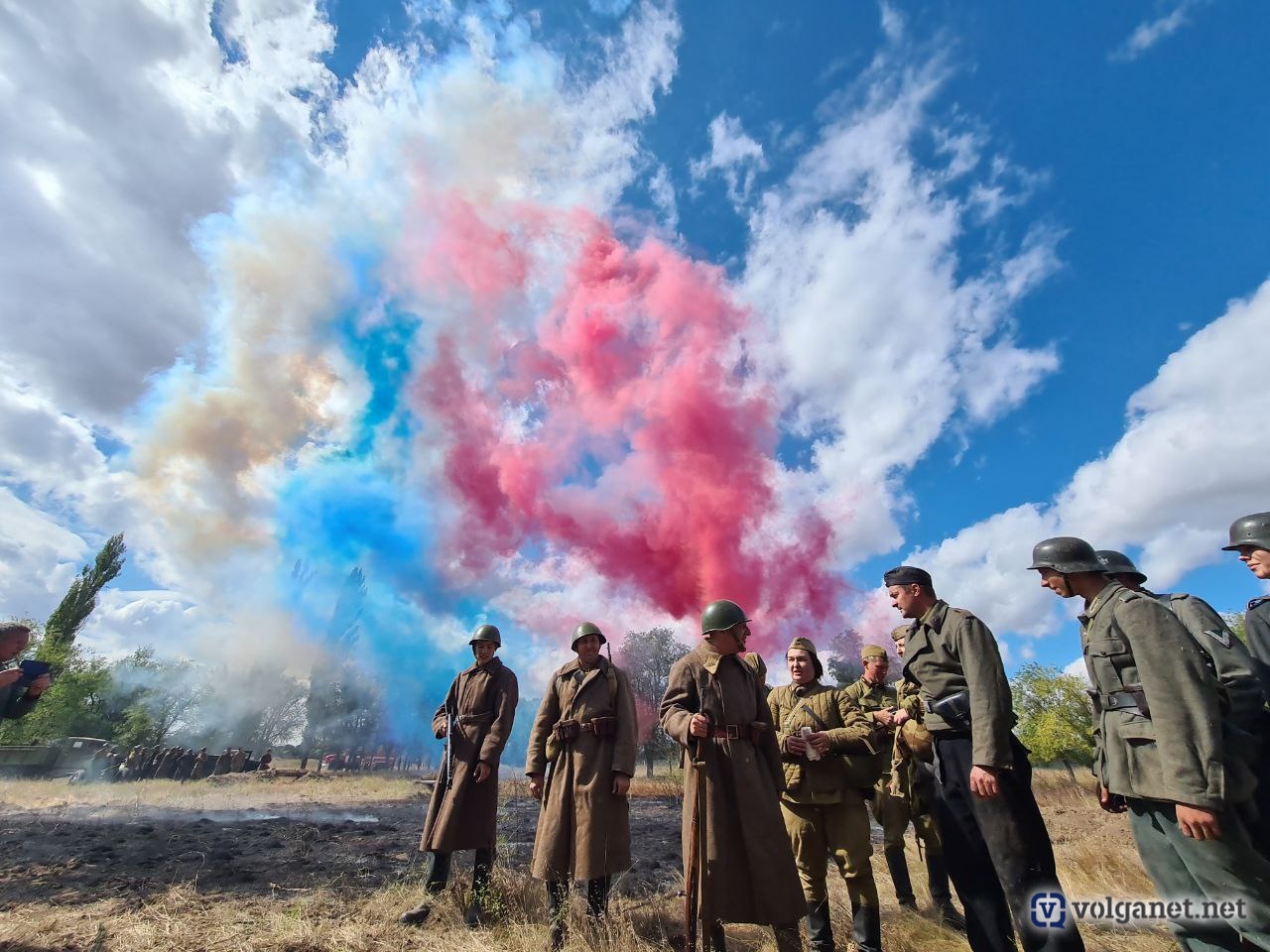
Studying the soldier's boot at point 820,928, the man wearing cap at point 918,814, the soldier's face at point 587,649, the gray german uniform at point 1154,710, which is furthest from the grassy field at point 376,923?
the gray german uniform at point 1154,710

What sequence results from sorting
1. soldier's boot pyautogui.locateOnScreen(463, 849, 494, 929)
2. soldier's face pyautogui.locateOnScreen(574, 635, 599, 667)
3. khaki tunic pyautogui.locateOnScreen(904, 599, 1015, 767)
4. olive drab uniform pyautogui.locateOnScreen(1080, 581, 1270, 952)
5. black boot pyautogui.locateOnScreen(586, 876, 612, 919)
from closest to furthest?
olive drab uniform pyautogui.locateOnScreen(1080, 581, 1270, 952) < khaki tunic pyautogui.locateOnScreen(904, 599, 1015, 767) < black boot pyautogui.locateOnScreen(586, 876, 612, 919) < soldier's boot pyautogui.locateOnScreen(463, 849, 494, 929) < soldier's face pyautogui.locateOnScreen(574, 635, 599, 667)

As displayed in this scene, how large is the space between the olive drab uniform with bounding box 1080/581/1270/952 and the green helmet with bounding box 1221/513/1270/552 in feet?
6.97

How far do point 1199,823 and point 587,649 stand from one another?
4.34 m

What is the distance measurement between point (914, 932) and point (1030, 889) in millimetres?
2637

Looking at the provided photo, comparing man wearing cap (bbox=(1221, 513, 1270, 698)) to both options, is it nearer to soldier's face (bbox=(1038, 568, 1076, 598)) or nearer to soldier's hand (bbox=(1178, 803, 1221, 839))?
soldier's face (bbox=(1038, 568, 1076, 598))

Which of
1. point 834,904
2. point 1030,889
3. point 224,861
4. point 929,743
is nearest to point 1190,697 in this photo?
point 1030,889

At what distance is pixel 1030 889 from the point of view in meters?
3.07

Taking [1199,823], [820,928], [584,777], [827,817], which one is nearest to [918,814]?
[827,817]

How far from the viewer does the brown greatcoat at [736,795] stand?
3639 mm

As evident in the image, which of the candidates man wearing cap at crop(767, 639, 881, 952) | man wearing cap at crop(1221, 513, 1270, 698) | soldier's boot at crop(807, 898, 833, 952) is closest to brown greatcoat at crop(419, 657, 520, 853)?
man wearing cap at crop(767, 639, 881, 952)

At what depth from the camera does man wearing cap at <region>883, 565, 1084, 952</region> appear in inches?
122

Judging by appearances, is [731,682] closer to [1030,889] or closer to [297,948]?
[1030,889]

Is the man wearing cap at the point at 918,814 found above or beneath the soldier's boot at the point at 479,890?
above

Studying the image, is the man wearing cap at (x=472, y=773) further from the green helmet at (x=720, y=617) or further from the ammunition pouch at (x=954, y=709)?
the ammunition pouch at (x=954, y=709)
